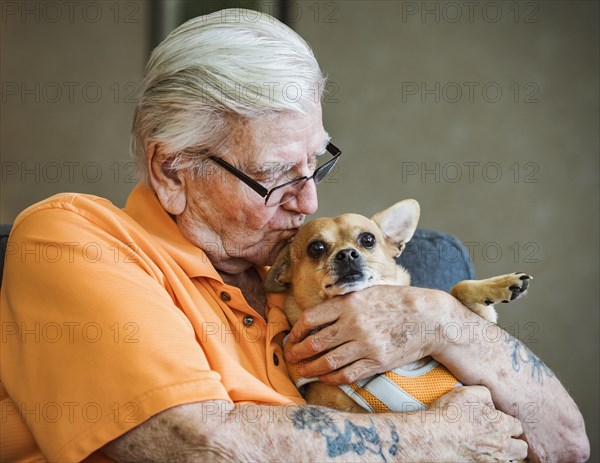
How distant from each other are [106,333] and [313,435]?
15.2 inches

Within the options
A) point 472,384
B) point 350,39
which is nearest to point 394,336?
point 472,384

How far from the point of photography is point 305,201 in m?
1.59

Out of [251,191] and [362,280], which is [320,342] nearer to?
[362,280]

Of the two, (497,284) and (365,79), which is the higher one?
(365,79)

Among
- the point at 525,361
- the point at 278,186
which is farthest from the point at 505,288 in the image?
the point at 278,186

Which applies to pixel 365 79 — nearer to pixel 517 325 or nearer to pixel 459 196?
pixel 459 196

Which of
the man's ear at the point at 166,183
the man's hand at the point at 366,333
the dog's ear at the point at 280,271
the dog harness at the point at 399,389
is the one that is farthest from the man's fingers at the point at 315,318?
the man's ear at the point at 166,183

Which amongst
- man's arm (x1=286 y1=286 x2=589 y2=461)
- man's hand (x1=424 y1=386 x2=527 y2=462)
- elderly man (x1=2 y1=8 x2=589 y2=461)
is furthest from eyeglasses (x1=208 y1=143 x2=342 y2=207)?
man's hand (x1=424 y1=386 x2=527 y2=462)

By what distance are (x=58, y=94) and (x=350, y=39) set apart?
1208 mm

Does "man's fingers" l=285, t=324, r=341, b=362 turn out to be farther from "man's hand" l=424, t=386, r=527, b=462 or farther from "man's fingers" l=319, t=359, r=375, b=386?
"man's hand" l=424, t=386, r=527, b=462

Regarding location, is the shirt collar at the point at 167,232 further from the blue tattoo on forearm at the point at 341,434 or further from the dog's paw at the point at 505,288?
the dog's paw at the point at 505,288

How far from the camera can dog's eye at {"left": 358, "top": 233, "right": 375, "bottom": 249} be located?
171cm

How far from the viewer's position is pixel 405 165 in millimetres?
3027

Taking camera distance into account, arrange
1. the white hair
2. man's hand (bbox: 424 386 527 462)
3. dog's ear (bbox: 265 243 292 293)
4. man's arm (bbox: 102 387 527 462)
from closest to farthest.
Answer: man's arm (bbox: 102 387 527 462) < man's hand (bbox: 424 386 527 462) < the white hair < dog's ear (bbox: 265 243 292 293)
